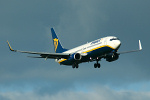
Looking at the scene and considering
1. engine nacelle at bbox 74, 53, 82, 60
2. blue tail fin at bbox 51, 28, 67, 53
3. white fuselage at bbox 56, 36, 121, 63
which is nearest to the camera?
white fuselage at bbox 56, 36, 121, 63

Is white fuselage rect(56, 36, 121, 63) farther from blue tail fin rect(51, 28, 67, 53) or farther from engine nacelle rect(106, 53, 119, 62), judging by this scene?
blue tail fin rect(51, 28, 67, 53)

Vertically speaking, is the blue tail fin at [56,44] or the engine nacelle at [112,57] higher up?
the blue tail fin at [56,44]

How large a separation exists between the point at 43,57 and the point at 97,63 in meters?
11.2

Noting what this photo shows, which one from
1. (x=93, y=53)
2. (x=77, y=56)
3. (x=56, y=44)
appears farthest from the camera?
(x=56, y=44)

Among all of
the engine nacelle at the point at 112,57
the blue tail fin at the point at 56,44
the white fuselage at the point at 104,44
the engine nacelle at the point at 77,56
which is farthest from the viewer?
the blue tail fin at the point at 56,44

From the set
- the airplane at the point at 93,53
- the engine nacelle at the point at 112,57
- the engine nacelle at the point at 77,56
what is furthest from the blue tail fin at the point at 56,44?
the engine nacelle at the point at 112,57

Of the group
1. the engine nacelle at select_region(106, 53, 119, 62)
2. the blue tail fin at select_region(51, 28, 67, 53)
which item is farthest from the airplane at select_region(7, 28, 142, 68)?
the blue tail fin at select_region(51, 28, 67, 53)

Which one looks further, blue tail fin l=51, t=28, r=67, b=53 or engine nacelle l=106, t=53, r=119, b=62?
blue tail fin l=51, t=28, r=67, b=53

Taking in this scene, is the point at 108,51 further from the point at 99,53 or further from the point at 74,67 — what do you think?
the point at 74,67

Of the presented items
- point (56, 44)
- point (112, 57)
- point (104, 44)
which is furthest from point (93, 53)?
point (56, 44)

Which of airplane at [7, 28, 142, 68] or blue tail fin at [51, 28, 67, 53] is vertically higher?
blue tail fin at [51, 28, 67, 53]

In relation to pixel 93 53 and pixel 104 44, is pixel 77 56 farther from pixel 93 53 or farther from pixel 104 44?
pixel 104 44

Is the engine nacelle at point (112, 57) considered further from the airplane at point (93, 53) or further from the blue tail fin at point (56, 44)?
the blue tail fin at point (56, 44)

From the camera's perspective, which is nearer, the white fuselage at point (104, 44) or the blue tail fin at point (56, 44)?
the white fuselage at point (104, 44)
